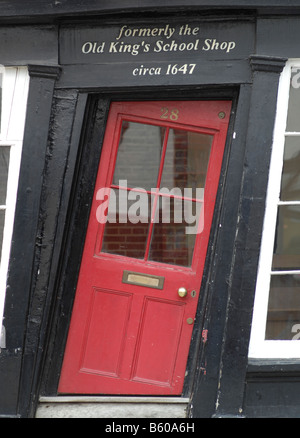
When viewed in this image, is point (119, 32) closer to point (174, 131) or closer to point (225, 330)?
point (174, 131)

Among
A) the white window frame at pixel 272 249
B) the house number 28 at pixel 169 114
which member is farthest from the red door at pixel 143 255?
the white window frame at pixel 272 249

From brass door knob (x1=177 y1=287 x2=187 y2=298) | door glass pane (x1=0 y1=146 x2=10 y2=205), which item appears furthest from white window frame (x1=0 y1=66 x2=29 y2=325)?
brass door knob (x1=177 y1=287 x2=187 y2=298)

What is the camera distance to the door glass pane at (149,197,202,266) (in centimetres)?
501

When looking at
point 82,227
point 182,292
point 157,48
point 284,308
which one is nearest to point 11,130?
point 82,227

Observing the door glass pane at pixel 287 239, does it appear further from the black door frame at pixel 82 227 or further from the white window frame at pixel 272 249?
the black door frame at pixel 82 227

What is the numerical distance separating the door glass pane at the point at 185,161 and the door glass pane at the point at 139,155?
0.29 ft

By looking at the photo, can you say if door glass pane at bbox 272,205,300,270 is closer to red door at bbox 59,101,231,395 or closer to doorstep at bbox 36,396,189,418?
red door at bbox 59,101,231,395

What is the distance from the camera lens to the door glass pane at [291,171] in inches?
185

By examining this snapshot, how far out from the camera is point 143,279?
502cm

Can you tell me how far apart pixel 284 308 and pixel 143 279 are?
1.15m

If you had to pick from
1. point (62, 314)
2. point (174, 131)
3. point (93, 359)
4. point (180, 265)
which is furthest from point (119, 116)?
point (93, 359)
